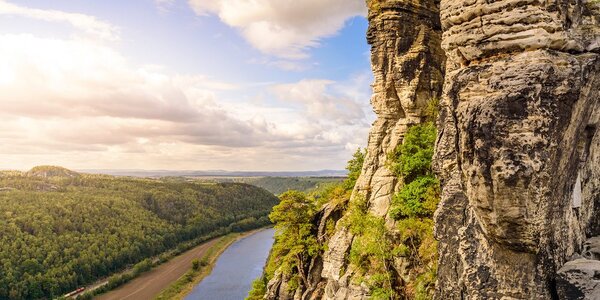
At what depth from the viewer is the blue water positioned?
68762 mm

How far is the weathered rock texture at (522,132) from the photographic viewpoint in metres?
8.73

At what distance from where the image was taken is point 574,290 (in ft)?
29.4

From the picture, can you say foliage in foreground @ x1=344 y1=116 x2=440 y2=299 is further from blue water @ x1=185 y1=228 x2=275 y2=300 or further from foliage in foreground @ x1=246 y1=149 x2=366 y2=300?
blue water @ x1=185 y1=228 x2=275 y2=300

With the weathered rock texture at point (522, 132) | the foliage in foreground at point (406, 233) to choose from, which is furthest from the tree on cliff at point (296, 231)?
the weathered rock texture at point (522, 132)

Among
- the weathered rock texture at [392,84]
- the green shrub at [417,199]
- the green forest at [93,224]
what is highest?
the weathered rock texture at [392,84]

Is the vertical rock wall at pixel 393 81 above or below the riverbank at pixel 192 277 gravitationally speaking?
above

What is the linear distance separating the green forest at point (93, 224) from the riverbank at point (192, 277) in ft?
42.3

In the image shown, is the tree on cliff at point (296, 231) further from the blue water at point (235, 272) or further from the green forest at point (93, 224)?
the green forest at point (93, 224)

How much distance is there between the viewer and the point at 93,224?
9719 cm

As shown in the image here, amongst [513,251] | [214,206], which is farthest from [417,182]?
[214,206]

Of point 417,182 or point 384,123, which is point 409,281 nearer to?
point 417,182

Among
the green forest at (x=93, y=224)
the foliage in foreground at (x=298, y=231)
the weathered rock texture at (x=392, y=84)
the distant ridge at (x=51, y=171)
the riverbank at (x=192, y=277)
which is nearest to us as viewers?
the weathered rock texture at (x=392, y=84)

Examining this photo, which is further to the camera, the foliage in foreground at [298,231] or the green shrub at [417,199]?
the foliage in foreground at [298,231]

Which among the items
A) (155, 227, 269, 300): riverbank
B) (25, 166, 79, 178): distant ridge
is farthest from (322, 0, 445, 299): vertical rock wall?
(25, 166, 79, 178): distant ridge
